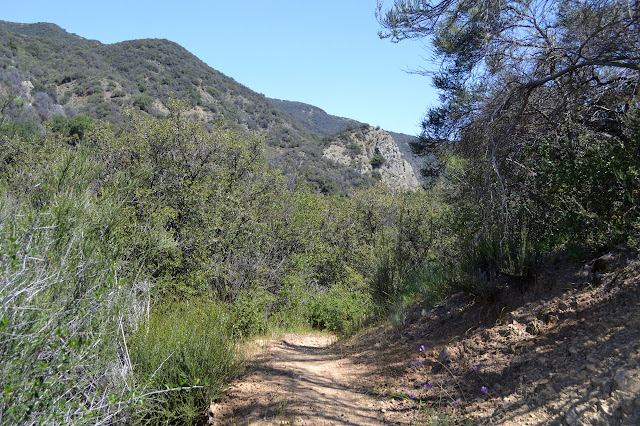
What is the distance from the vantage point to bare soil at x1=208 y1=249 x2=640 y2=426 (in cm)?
315

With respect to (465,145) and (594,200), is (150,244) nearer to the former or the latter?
(465,145)

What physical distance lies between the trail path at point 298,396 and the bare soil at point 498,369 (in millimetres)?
13

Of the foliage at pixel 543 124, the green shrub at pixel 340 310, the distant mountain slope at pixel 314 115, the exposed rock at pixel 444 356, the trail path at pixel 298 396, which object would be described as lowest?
the green shrub at pixel 340 310

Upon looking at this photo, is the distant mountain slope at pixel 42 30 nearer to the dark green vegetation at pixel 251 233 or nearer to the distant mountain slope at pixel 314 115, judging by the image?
the distant mountain slope at pixel 314 115

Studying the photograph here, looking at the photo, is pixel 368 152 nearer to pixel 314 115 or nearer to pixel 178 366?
pixel 314 115

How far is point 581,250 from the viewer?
4.62 meters

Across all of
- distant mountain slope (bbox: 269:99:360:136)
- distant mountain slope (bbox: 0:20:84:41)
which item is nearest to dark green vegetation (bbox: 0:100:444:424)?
distant mountain slope (bbox: 0:20:84:41)

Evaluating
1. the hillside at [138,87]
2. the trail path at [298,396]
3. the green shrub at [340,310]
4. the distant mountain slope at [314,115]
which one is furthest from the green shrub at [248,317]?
the distant mountain slope at [314,115]

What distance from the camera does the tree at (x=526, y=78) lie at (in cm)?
483

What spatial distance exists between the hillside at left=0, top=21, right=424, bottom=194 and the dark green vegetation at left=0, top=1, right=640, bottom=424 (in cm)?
1444

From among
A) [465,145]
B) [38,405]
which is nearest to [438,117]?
[465,145]

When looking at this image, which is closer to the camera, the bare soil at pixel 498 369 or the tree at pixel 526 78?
the bare soil at pixel 498 369

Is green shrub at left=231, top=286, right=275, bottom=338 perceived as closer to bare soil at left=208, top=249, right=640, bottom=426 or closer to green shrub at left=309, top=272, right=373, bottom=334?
green shrub at left=309, top=272, right=373, bottom=334

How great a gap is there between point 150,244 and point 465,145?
5.61 m
